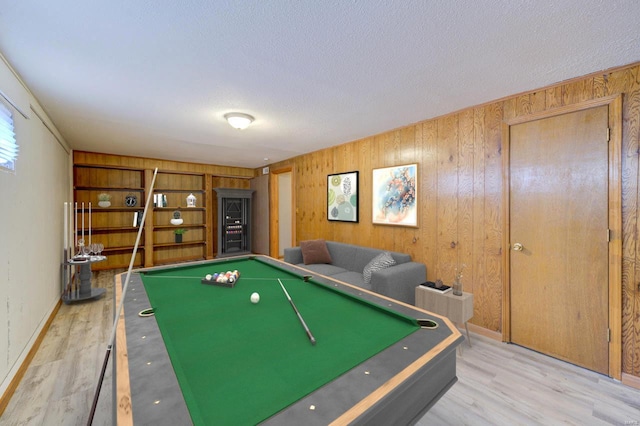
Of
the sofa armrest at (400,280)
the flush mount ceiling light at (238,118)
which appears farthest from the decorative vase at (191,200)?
the sofa armrest at (400,280)

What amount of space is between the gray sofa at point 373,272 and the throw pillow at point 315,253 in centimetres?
7

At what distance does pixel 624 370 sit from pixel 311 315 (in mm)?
2408

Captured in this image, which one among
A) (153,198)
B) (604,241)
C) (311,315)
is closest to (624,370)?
(604,241)

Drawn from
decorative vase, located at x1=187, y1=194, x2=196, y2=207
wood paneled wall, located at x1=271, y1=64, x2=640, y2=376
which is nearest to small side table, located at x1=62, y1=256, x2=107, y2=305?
decorative vase, located at x1=187, y1=194, x2=196, y2=207

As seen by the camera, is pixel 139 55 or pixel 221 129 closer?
pixel 139 55

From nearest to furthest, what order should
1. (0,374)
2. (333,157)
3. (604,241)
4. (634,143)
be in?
(0,374) → (634,143) → (604,241) → (333,157)

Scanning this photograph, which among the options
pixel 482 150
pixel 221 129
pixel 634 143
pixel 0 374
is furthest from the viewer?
pixel 221 129

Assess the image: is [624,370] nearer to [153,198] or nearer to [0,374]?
[0,374]

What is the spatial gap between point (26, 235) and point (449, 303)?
382cm

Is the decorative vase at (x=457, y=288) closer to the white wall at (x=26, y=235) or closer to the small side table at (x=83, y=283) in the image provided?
the white wall at (x=26, y=235)

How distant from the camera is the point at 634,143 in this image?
1961 mm

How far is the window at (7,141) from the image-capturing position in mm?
1871

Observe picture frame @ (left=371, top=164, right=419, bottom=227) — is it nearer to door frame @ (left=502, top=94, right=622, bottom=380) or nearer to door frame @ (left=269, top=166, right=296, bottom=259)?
door frame @ (left=502, top=94, right=622, bottom=380)

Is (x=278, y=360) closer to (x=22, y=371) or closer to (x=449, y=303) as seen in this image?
(x=449, y=303)
